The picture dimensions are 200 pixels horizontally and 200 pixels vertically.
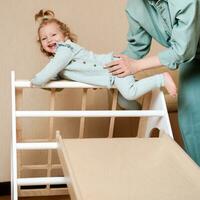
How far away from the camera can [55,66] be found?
1.36 meters

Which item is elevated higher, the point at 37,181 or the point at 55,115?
the point at 55,115

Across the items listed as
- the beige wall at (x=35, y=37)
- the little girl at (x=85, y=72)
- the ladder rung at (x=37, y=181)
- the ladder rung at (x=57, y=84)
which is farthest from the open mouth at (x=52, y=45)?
the ladder rung at (x=37, y=181)

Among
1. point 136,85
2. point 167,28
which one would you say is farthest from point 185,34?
point 136,85

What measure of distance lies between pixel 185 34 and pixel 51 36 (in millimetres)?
551

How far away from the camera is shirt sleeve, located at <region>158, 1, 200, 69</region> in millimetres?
1141

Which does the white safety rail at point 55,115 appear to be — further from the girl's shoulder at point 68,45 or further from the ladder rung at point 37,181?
the girl's shoulder at point 68,45

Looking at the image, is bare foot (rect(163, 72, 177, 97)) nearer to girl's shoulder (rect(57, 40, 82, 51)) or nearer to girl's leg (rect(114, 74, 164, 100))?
girl's leg (rect(114, 74, 164, 100))

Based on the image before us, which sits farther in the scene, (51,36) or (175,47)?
(51,36)

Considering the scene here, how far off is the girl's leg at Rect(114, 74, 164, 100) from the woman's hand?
3 centimetres

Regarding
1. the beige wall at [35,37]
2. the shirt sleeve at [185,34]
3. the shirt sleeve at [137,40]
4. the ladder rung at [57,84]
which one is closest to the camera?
the shirt sleeve at [185,34]

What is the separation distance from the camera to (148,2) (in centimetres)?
134

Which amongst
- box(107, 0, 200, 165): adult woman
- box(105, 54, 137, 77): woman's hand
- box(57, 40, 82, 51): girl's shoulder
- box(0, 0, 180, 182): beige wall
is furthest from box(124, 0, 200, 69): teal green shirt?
box(0, 0, 180, 182): beige wall

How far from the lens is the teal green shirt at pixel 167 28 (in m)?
1.15

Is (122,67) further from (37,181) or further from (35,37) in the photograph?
(35,37)
